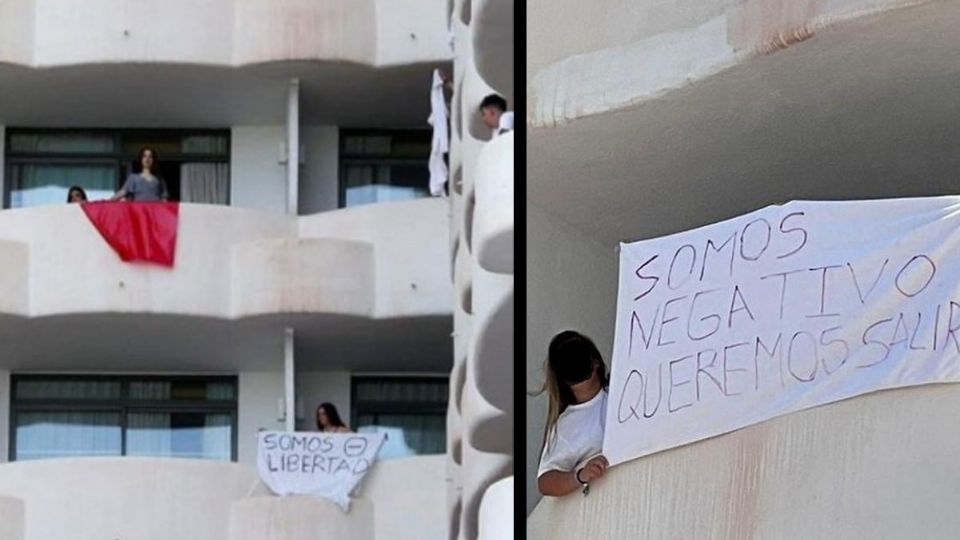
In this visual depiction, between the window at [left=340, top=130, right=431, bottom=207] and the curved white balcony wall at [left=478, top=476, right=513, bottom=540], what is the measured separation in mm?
9060

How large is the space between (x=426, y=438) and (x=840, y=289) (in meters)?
14.8

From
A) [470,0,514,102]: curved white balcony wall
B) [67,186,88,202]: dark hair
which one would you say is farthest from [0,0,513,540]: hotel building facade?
[470,0,514,102]: curved white balcony wall

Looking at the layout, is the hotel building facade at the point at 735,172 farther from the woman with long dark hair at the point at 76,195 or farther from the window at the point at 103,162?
the window at the point at 103,162

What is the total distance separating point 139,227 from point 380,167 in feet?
9.45

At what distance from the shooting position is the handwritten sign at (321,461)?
23906 millimetres

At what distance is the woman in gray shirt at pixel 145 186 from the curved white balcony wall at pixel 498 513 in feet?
27.9

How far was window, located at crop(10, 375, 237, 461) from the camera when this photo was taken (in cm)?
2644

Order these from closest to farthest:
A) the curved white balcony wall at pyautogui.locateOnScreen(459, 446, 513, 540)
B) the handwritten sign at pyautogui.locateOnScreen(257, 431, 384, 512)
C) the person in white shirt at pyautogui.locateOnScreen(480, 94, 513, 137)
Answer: the person in white shirt at pyautogui.locateOnScreen(480, 94, 513, 137)
the curved white balcony wall at pyautogui.locateOnScreen(459, 446, 513, 540)
the handwritten sign at pyautogui.locateOnScreen(257, 431, 384, 512)

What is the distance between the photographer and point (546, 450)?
1363 cm

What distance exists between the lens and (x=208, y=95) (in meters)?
26.2

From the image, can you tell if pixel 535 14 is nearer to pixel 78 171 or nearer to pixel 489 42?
pixel 489 42

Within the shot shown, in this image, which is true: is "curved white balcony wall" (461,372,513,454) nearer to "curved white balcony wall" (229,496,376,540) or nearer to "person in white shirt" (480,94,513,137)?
"person in white shirt" (480,94,513,137)

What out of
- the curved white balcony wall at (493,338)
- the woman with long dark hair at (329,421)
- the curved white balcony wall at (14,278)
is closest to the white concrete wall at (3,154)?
the curved white balcony wall at (14,278)

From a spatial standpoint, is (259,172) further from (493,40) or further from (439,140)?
(493,40)
